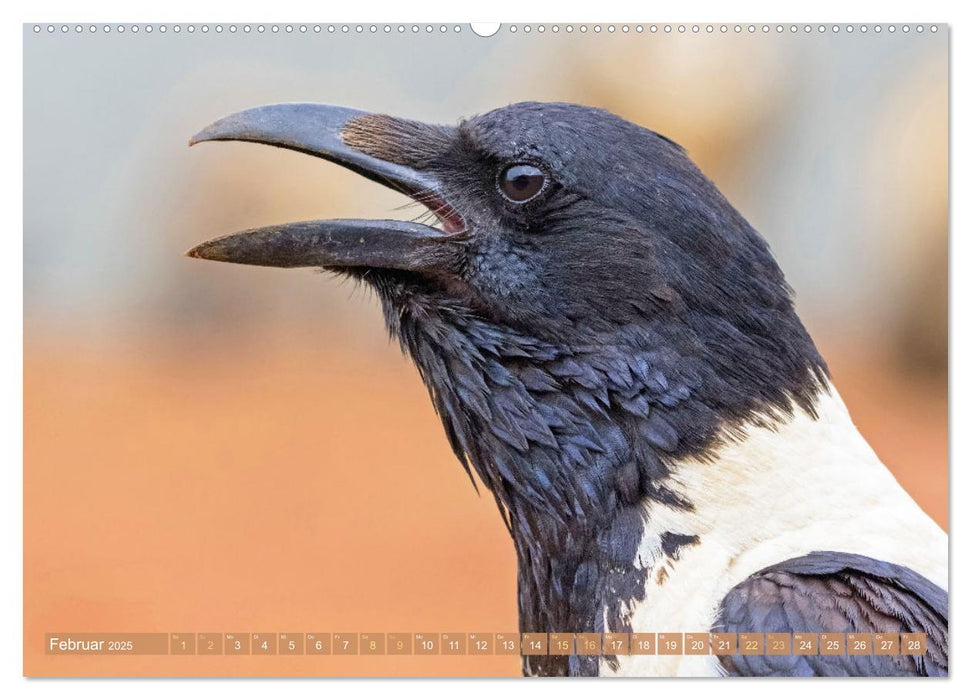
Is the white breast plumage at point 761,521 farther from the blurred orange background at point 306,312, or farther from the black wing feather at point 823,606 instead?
the blurred orange background at point 306,312

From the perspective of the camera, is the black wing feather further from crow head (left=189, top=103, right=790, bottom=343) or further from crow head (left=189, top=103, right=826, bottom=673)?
crow head (left=189, top=103, right=790, bottom=343)

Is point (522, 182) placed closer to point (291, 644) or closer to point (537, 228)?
point (537, 228)

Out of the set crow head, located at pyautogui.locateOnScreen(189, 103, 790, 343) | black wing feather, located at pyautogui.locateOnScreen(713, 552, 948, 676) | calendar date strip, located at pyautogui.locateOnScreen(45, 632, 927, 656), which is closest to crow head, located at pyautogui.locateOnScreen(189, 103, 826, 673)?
crow head, located at pyautogui.locateOnScreen(189, 103, 790, 343)

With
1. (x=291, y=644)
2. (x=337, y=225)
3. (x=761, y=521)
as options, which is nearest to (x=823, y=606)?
(x=761, y=521)

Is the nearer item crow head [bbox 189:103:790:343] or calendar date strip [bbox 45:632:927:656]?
crow head [bbox 189:103:790:343]

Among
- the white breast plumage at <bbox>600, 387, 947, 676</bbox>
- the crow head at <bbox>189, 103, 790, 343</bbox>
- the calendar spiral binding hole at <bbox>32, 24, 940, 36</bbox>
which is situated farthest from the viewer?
the calendar spiral binding hole at <bbox>32, 24, 940, 36</bbox>

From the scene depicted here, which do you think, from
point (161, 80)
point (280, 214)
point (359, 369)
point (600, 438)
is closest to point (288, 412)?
point (359, 369)
